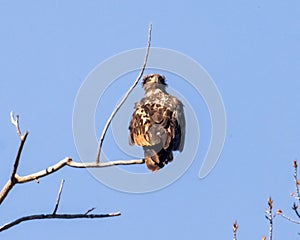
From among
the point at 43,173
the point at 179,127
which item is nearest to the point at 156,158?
the point at 179,127

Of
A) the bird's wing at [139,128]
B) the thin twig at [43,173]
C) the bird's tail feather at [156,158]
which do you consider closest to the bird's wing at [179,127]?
the bird's tail feather at [156,158]

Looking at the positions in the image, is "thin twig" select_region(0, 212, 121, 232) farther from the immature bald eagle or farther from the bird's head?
the bird's head

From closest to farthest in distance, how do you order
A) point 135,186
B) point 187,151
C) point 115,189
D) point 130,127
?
point 115,189, point 135,186, point 187,151, point 130,127

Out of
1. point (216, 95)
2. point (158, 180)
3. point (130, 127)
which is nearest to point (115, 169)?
point (158, 180)

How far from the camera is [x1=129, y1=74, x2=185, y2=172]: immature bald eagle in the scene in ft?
26.6

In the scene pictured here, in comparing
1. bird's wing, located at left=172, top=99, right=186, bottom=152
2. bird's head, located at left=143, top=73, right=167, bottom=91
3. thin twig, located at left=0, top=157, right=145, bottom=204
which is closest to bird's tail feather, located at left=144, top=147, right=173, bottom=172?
bird's wing, located at left=172, top=99, right=186, bottom=152

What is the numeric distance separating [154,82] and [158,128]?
1498 mm

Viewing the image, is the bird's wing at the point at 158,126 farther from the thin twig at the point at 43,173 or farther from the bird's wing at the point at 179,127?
the thin twig at the point at 43,173

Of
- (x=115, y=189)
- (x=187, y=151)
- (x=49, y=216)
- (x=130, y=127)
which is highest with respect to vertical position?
(x=130, y=127)

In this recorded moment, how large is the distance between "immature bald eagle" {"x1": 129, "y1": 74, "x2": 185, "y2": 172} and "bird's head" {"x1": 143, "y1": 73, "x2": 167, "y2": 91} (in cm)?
44

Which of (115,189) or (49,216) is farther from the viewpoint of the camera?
(115,189)

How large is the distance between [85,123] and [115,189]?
0.73 m

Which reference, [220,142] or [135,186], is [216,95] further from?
[135,186]

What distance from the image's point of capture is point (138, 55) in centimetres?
718
